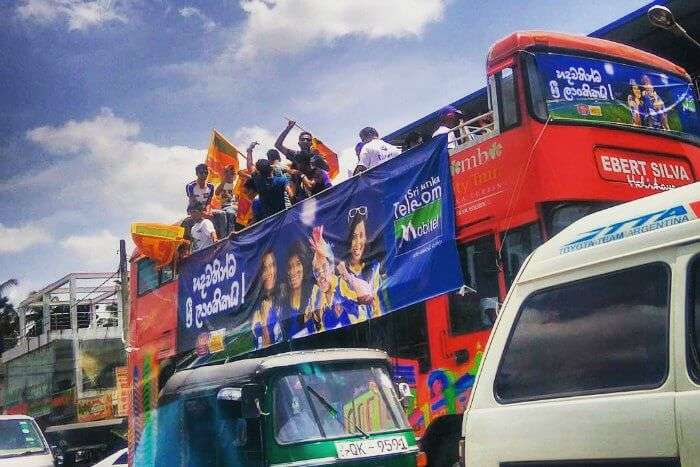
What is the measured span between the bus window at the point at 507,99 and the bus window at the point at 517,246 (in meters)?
1.05

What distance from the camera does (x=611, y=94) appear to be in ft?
27.2

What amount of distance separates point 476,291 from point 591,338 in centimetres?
478

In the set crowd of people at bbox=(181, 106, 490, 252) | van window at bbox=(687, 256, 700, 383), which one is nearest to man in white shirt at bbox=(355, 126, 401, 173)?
crowd of people at bbox=(181, 106, 490, 252)

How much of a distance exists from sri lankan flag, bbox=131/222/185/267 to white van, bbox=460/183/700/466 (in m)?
10.5

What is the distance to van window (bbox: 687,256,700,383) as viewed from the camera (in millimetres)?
2621

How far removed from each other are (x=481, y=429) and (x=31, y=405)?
41.5 metres

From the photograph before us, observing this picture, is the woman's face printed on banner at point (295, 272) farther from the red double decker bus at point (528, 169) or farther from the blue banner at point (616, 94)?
the blue banner at point (616, 94)

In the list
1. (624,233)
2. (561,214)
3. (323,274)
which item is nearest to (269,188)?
(323,274)

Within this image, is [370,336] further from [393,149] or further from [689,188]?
[689,188]

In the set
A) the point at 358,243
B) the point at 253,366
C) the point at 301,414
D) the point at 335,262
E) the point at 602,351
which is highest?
the point at 358,243

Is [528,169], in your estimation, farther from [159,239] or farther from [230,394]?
[159,239]

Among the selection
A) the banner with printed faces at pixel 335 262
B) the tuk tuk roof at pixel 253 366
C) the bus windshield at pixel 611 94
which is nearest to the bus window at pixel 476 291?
the banner with printed faces at pixel 335 262

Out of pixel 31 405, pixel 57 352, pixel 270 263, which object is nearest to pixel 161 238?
pixel 270 263

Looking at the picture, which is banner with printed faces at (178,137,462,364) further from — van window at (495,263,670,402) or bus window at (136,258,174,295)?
van window at (495,263,670,402)
